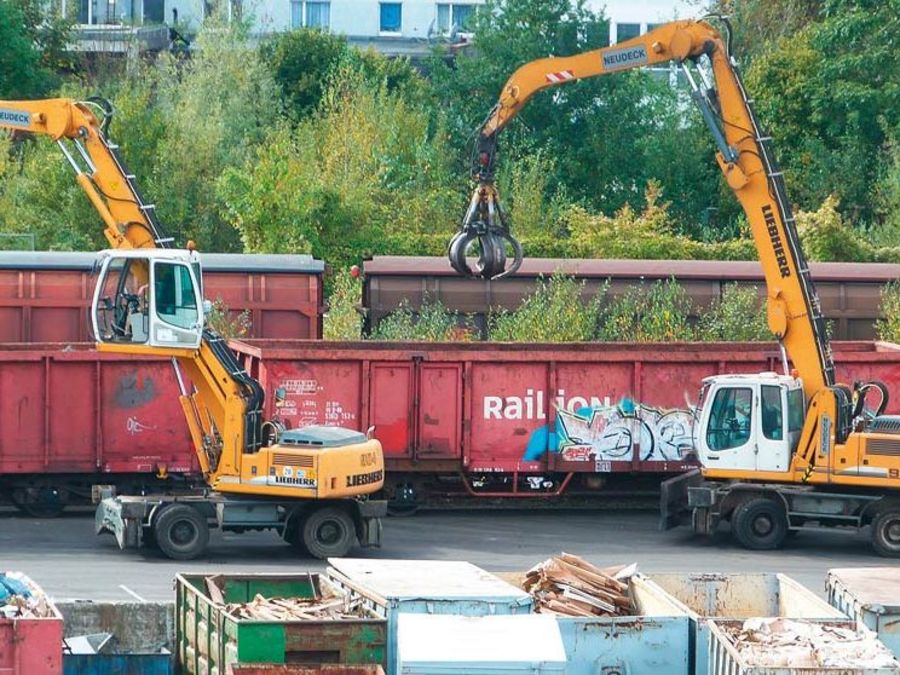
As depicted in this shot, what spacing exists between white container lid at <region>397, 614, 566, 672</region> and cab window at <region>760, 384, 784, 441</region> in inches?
433

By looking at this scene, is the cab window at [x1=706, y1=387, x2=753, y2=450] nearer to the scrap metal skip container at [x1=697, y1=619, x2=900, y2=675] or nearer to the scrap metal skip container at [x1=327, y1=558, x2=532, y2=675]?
the scrap metal skip container at [x1=327, y1=558, x2=532, y2=675]

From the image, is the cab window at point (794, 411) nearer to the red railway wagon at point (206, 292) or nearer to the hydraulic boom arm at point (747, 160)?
the hydraulic boom arm at point (747, 160)

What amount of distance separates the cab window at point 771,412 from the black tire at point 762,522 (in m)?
0.92

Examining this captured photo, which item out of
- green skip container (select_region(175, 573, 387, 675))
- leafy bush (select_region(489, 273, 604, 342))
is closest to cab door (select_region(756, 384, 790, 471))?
leafy bush (select_region(489, 273, 604, 342))

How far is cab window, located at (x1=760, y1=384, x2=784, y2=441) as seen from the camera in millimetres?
24359

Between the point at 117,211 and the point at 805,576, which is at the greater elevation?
the point at 117,211

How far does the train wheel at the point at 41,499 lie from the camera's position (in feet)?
85.3

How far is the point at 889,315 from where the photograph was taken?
1286 inches

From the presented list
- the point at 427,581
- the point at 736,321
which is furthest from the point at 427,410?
the point at 427,581

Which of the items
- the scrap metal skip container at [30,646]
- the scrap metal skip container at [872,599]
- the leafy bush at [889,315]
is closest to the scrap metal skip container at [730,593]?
the scrap metal skip container at [872,599]

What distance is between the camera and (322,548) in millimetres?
23312

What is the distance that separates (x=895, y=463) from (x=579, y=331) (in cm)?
824

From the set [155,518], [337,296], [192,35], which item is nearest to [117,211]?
[155,518]

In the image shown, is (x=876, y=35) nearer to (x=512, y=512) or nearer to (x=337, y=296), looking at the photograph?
(x=337, y=296)
